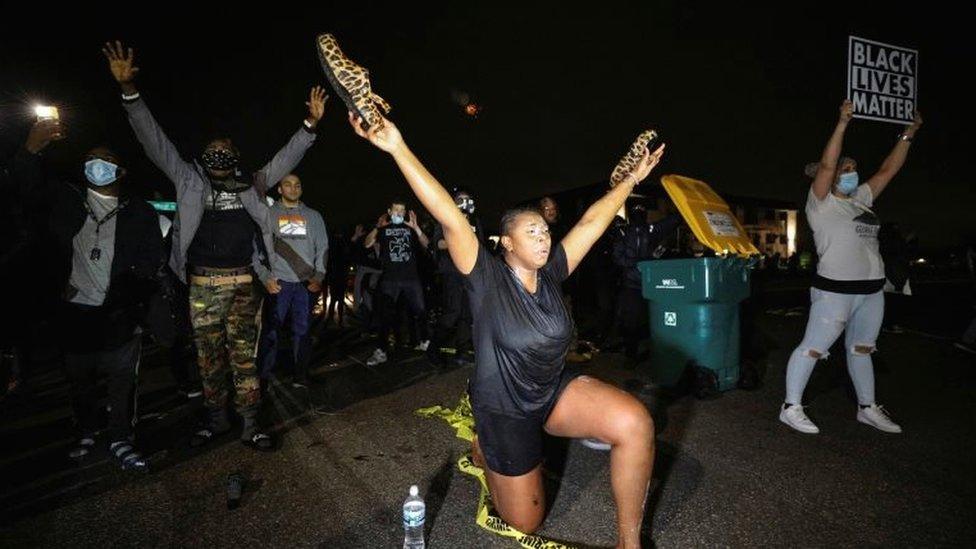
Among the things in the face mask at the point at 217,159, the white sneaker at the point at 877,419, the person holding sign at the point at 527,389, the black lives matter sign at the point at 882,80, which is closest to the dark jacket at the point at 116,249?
the face mask at the point at 217,159

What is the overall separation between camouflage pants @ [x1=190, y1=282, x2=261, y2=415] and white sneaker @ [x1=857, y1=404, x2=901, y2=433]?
16.3 ft

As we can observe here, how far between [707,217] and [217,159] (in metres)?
4.35

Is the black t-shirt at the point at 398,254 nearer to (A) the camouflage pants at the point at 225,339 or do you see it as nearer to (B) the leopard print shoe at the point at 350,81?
(A) the camouflage pants at the point at 225,339

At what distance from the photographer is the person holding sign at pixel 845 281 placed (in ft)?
12.0

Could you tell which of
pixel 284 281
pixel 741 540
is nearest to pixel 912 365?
pixel 741 540

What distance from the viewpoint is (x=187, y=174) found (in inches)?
135

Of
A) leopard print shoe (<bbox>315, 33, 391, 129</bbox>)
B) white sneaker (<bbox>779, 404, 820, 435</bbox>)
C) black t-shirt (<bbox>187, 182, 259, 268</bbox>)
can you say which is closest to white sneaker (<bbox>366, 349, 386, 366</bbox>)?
black t-shirt (<bbox>187, 182, 259, 268</bbox>)

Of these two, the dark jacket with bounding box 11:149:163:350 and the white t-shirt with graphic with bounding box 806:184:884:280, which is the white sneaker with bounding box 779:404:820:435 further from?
the dark jacket with bounding box 11:149:163:350

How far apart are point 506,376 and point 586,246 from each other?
0.92m

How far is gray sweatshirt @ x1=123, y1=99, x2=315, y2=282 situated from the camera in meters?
3.23

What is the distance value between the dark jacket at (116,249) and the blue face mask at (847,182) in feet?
18.2

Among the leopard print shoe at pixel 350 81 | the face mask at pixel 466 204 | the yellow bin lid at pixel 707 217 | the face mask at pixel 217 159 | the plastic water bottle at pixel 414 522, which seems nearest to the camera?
the leopard print shoe at pixel 350 81

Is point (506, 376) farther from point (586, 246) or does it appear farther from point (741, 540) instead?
point (741, 540)

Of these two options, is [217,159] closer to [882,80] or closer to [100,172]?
[100,172]
